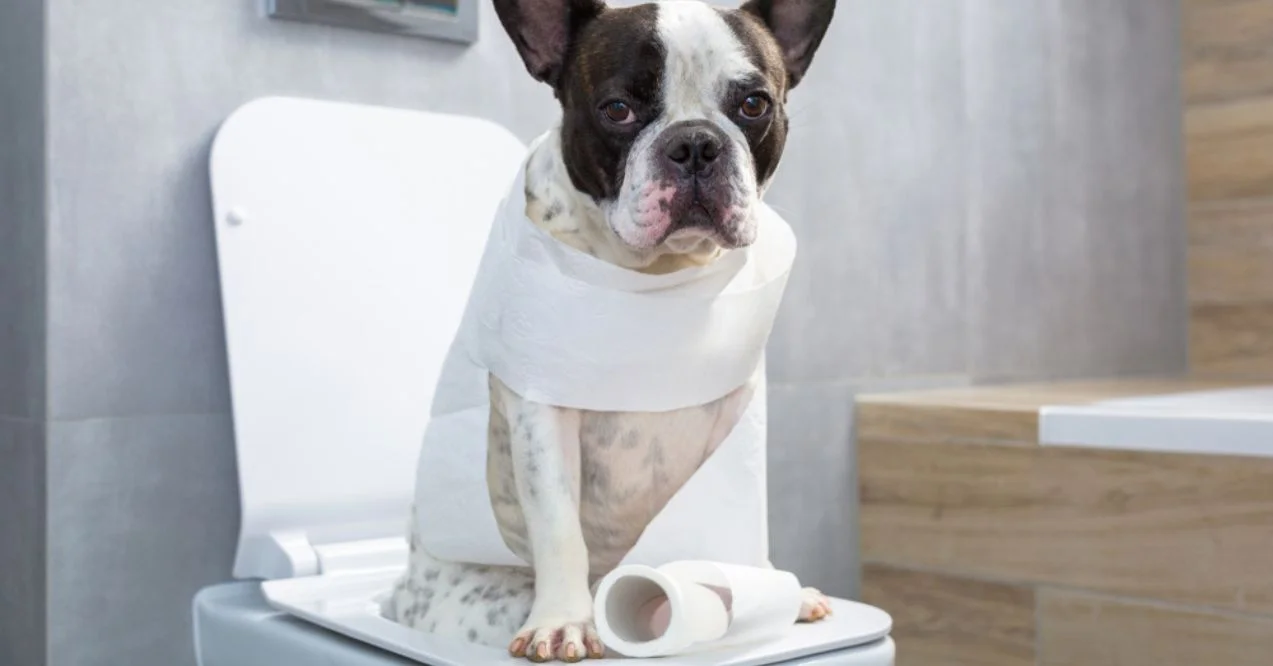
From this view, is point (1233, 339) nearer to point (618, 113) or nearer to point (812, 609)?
point (812, 609)

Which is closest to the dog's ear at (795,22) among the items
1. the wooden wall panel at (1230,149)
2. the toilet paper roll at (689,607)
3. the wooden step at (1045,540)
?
the toilet paper roll at (689,607)

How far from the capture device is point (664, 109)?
0.94 metres

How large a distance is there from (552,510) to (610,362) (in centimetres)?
11

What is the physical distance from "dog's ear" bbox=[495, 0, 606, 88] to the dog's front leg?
25cm

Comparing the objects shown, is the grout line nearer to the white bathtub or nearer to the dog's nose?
the dog's nose

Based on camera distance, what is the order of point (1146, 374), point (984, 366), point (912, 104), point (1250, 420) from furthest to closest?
point (1146, 374) < point (984, 366) < point (912, 104) < point (1250, 420)

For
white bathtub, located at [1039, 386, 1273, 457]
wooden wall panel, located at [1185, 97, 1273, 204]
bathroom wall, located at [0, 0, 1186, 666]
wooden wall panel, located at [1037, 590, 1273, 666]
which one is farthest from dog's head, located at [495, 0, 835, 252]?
wooden wall panel, located at [1185, 97, 1273, 204]

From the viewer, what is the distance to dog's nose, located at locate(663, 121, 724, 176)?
0.90 meters

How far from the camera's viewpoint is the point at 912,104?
6.11 ft

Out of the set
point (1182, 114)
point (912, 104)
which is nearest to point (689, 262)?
point (912, 104)

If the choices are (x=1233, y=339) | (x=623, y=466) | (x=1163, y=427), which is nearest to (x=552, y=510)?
(x=623, y=466)

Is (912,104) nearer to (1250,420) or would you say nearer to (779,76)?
(1250,420)

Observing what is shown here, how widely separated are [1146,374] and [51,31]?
74.1 inches

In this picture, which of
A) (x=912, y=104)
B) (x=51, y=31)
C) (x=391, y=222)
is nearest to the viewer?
(x=51, y=31)
